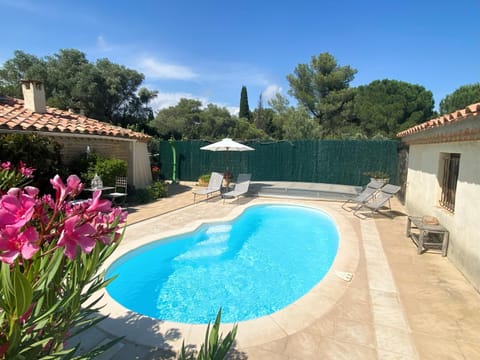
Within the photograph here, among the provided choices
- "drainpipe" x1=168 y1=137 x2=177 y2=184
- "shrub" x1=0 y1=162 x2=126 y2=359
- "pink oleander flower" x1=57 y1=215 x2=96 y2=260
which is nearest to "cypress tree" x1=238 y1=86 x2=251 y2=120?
"drainpipe" x1=168 y1=137 x2=177 y2=184

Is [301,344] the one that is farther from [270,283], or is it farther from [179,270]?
[179,270]

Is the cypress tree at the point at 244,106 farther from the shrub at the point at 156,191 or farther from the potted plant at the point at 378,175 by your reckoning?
the shrub at the point at 156,191

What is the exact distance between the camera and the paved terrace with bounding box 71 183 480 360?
2.79 meters

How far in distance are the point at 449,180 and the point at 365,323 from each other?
4561 millimetres

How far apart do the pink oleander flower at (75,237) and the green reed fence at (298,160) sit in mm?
12239

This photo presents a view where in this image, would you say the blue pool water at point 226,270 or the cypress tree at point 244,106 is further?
the cypress tree at point 244,106

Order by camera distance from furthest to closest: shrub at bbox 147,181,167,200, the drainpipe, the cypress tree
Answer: the cypress tree → the drainpipe → shrub at bbox 147,181,167,200

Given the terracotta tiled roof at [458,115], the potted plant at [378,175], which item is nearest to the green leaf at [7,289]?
the terracotta tiled roof at [458,115]

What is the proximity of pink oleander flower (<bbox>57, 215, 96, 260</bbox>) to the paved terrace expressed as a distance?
8.11ft

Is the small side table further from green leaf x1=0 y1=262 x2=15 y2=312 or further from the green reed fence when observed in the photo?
the green reed fence

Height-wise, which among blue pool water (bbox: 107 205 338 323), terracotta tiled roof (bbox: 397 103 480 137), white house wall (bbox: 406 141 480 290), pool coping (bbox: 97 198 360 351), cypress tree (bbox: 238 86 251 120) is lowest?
blue pool water (bbox: 107 205 338 323)

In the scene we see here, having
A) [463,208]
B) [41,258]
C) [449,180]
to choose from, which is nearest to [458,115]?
[463,208]

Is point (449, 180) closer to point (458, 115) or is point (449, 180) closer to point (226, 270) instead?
point (458, 115)

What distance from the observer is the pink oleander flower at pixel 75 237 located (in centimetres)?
82
